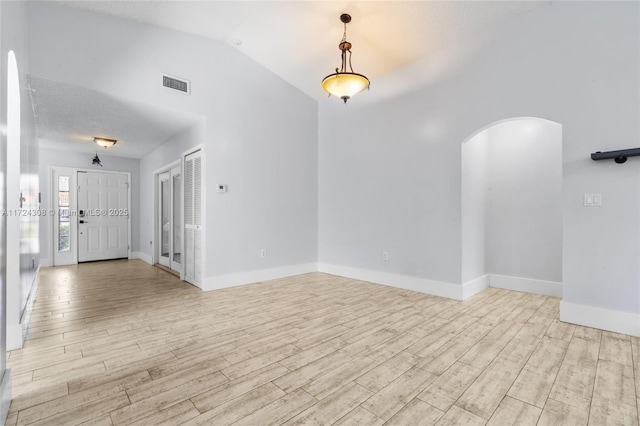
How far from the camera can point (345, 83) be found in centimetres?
361

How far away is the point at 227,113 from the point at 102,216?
4927 mm

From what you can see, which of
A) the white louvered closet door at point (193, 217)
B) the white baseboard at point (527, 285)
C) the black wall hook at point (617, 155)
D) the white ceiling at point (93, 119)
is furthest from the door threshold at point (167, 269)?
the black wall hook at point (617, 155)

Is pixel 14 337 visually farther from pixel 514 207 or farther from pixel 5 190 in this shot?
pixel 514 207

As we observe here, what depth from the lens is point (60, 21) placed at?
3348 millimetres

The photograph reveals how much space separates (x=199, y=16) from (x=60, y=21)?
1490mm

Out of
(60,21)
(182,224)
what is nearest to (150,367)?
(182,224)

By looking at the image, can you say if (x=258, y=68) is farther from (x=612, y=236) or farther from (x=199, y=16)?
(x=612, y=236)

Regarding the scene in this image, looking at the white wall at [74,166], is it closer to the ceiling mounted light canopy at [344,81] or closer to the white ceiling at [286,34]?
the white ceiling at [286,34]

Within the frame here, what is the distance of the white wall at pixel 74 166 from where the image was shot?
21.4 feet

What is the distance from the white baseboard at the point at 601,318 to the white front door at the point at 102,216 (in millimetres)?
8733

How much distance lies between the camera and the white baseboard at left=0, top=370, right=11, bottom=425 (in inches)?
63.6

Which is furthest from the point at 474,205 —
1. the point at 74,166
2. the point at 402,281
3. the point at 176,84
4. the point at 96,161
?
the point at 74,166

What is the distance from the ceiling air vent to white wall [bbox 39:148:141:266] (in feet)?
14.0

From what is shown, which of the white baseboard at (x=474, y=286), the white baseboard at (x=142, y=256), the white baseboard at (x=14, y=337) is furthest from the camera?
the white baseboard at (x=142, y=256)
